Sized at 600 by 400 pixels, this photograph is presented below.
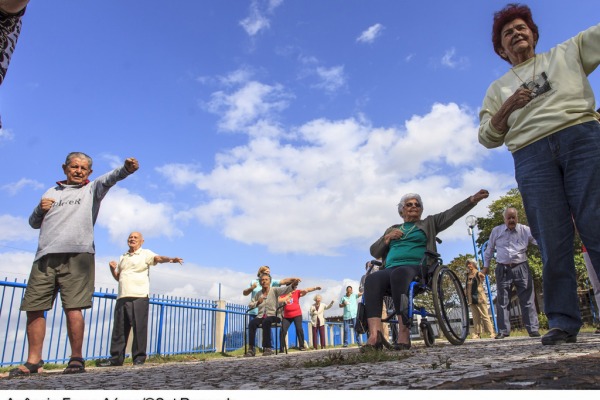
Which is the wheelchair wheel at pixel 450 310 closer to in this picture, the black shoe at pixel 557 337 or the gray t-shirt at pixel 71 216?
the black shoe at pixel 557 337

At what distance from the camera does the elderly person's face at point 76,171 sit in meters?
4.33

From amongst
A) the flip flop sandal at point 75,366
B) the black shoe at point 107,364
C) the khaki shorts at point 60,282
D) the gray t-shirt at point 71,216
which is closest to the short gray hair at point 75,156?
the gray t-shirt at point 71,216

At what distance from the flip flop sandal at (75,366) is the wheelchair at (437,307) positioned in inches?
104

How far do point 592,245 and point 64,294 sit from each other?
3849 mm

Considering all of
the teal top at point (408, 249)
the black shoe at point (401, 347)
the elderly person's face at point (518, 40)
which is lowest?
the black shoe at point (401, 347)

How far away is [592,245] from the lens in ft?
9.47

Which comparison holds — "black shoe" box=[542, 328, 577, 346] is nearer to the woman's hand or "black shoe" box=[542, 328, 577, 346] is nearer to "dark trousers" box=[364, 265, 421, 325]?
"dark trousers" box=[364, 265, 421, 325]

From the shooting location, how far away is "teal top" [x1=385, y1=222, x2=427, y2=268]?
15.9ft


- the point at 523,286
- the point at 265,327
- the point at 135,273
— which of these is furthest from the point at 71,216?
the point at 523,286

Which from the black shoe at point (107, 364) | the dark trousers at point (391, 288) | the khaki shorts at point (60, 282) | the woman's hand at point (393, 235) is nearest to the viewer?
the khaki shorts at point (60, 282)

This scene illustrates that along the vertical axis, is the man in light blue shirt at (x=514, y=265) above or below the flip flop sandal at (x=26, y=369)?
above

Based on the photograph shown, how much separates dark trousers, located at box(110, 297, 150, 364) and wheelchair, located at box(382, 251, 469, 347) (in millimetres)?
3489

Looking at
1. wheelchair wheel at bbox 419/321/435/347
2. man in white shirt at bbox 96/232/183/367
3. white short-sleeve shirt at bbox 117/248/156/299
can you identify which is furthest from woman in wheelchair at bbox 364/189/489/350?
white short-sleeve shirt at bbox 117/248/156/299
